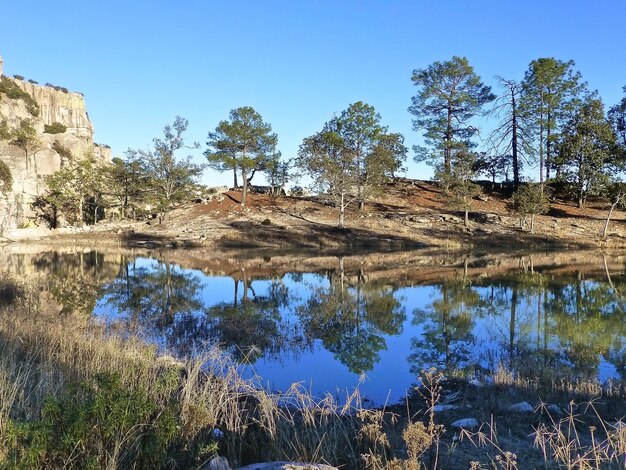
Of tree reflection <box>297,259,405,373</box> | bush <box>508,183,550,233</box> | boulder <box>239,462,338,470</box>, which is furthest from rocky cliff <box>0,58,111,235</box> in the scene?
boulder <box>239,462,338,470</box>

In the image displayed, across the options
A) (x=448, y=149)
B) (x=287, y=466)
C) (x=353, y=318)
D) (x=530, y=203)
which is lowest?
(x=353, y=318)

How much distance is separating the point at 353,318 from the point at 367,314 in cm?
89

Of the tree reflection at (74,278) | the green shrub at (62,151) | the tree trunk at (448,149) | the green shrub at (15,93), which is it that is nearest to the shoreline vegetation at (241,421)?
the tree reflection at (74,278)

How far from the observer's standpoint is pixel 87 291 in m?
17.8

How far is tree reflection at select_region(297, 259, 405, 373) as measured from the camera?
11047 mm

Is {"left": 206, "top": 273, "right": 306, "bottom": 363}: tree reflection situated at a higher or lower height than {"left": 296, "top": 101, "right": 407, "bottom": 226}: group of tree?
lower

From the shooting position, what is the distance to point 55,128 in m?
107

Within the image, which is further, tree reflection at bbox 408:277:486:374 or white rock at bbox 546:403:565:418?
tree reflection at bbox 408:277:486:374

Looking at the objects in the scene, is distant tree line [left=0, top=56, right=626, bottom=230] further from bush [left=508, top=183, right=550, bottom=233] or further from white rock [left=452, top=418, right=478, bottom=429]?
white rock [left=452, top=418, right=478, bottom=429]

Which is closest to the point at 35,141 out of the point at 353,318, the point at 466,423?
the point at 353,318

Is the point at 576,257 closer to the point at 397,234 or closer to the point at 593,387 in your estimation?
the point at 397,234

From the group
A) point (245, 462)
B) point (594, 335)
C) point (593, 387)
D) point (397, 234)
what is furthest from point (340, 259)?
point (245, 462)

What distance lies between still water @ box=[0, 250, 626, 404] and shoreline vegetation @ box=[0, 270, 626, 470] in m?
1.35

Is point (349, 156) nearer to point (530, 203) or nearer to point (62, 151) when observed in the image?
point (530, 203)
